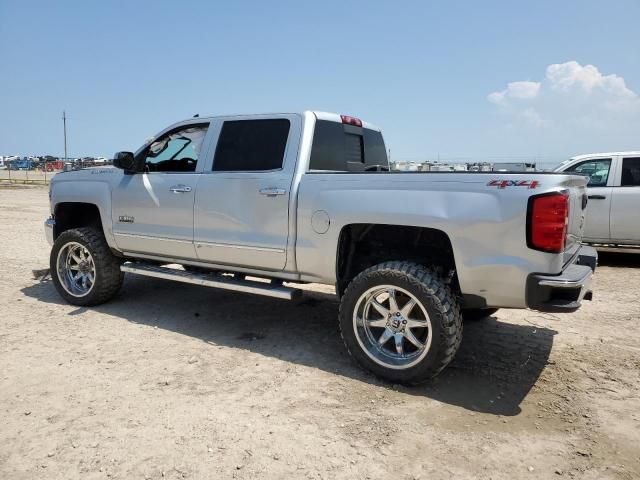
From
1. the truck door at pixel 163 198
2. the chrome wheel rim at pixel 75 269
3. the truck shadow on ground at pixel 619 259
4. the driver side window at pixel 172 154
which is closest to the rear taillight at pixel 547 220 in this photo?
the truck door at pixel 163 198

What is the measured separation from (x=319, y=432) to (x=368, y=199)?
169 cm

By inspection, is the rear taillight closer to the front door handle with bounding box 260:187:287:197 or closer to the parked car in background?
the front door handle with bounding box 260:187:287:197

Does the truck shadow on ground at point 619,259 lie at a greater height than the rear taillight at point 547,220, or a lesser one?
lesser

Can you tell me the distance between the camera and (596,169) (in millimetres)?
8344

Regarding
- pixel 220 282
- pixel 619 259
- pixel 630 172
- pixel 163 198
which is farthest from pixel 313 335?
pixel 619 259

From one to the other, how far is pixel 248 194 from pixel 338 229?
0.97 metres

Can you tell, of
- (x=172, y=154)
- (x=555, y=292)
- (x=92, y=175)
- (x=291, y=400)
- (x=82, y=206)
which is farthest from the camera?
(x=82, y=206)

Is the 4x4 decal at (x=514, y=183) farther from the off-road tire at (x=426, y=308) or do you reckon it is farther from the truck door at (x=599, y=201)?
the truck door at (x=599, y=201)

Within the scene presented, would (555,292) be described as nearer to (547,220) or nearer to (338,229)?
(547,220)

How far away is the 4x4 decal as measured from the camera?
310cm

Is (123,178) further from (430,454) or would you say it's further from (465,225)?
(430,454)

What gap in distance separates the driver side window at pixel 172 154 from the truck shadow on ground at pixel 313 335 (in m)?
1.60

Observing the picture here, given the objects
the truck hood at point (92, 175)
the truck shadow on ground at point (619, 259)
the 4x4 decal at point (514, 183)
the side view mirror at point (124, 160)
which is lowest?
the truck shadow on ground at point (619, 259)

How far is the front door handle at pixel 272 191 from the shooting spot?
162 inches
